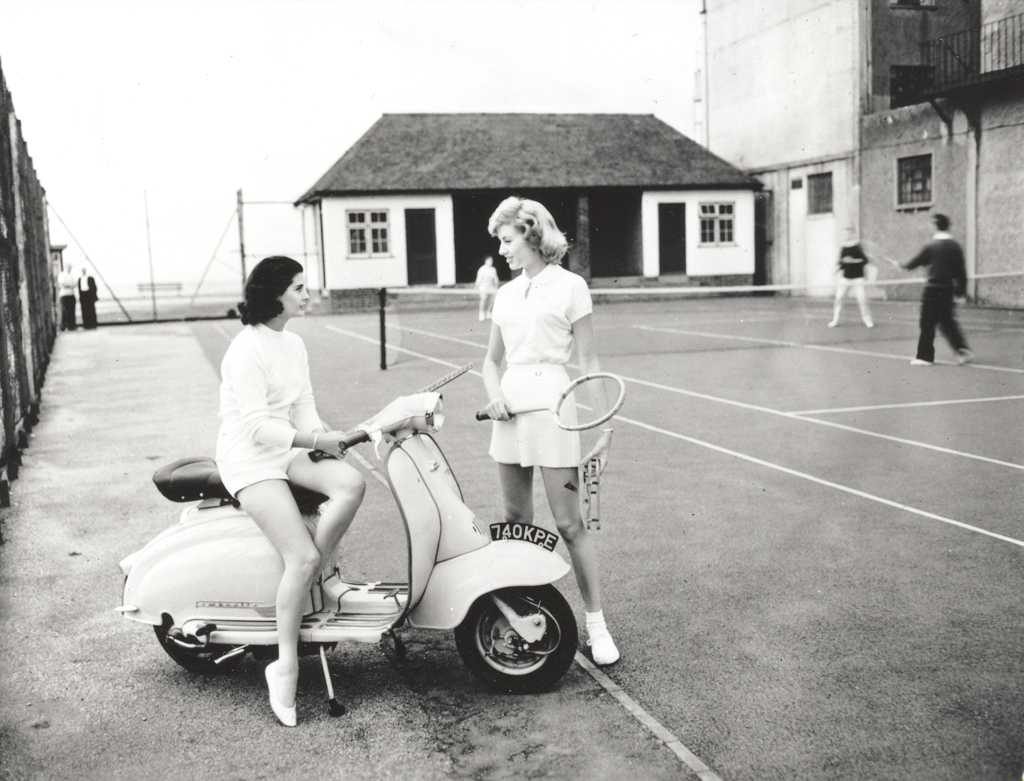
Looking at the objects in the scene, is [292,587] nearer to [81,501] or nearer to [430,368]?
[81,501]

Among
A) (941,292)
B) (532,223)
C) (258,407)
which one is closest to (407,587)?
(258,407)

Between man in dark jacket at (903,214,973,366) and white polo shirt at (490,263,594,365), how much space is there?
13.0 meters

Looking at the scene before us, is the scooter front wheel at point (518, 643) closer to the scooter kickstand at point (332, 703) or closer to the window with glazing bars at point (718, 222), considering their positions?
the scooter kickstand at point (332, 703)

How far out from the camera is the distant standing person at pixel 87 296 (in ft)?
113

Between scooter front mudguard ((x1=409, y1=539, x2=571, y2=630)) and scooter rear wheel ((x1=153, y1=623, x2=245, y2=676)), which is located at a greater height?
scooter front mudguard ((x1=409, y1=539, x2=571, y2=630))

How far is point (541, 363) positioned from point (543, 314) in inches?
8.5

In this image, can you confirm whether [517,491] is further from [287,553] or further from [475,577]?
[287,553]

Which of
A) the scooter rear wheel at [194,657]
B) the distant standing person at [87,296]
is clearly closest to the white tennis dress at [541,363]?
the scooter rear wheel at [194,657]

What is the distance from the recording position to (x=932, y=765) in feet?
12.7

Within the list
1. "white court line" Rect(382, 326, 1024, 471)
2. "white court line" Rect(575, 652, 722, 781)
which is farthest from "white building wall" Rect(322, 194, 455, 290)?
"white court line" Rect(575, 652, 722, 781)

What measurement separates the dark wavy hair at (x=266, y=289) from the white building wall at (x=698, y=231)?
132 feet

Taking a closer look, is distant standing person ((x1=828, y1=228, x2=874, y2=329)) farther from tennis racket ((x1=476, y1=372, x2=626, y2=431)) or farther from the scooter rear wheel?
the scooter rear wheel

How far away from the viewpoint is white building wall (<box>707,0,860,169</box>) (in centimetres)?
3756

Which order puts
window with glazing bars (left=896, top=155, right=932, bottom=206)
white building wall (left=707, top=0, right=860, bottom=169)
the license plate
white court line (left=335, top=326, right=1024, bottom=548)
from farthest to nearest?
1. white building wall (left=707, top=0, right=860, bottom=169)
2. window with glazing bars (left=896, top=155, right=932, bottom=206)
3. white court line (left=335, top=326, right=1024, bottom=548)
4. the license plate
